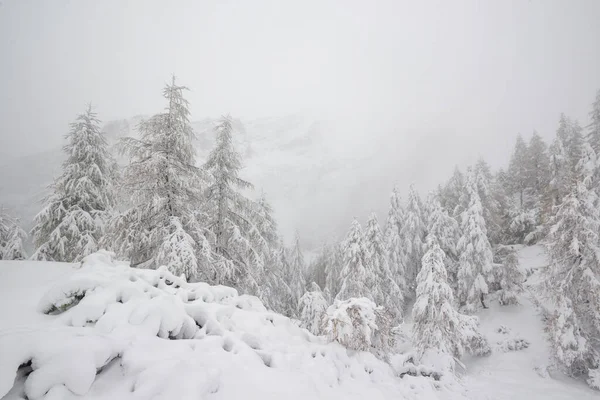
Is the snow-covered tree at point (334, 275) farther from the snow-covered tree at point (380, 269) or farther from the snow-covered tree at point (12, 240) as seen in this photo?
the snow-covered tree at point (12, 240)

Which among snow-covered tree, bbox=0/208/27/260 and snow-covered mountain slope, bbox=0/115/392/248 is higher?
snow-covered mountain slope, bbox=0/115/392/248

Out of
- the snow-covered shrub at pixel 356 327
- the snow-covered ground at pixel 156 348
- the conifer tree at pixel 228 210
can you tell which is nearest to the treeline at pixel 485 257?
the snow-covered shrub at pixel 356 327

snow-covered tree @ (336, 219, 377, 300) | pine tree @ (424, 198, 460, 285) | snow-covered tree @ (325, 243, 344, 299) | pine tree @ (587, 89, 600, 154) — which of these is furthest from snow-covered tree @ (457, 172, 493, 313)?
pine tree @ (587, 89, 600, 154)

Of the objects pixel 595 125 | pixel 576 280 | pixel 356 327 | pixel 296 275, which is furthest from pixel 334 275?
pixel 595 125

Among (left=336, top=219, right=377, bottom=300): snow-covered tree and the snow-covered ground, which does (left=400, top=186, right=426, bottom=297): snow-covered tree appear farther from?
the snow-covered ground

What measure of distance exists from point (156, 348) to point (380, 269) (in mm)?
19201

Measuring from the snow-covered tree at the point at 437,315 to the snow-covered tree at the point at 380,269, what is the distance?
505 cm

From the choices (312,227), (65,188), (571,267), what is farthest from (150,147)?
(312,227)

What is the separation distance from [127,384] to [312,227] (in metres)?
80.7

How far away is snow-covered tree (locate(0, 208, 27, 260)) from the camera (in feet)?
42.0

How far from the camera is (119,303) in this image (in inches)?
153

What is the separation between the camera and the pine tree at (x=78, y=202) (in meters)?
10.8

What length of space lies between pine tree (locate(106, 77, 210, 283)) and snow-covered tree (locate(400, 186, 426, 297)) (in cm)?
2094

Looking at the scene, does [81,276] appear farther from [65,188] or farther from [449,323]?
[449,323]
